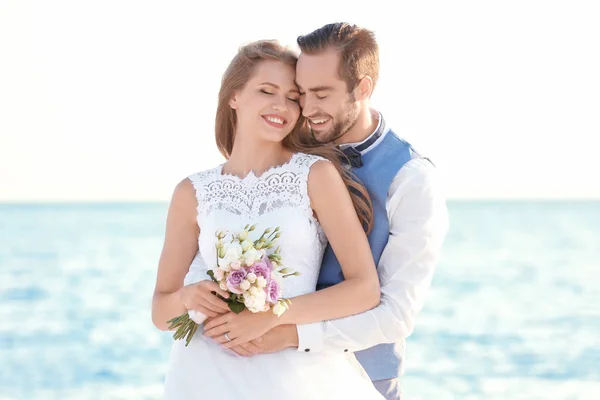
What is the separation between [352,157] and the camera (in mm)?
4199

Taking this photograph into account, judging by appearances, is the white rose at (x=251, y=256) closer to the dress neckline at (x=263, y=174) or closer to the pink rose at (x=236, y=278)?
the pink rose at (x=236, y=278)

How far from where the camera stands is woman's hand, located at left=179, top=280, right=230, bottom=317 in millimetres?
3689

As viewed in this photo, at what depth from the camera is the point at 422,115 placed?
27.8 metres

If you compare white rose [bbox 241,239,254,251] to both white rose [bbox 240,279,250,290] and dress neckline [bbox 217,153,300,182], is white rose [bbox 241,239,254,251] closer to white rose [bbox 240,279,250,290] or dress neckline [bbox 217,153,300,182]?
white rose [bbox 240,279,250,290]

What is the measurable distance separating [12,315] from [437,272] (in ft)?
30.4

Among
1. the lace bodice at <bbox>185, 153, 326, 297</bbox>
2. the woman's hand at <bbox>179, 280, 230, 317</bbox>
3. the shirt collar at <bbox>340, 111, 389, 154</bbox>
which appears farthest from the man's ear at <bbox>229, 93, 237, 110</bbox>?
the woman's hand at <bbox>179, 280, 230, 317</bbox>

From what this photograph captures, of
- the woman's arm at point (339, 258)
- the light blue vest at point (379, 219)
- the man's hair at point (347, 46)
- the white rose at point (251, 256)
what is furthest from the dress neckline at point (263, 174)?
the white rose at point (251, 256)

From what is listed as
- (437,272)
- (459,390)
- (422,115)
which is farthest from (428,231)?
(422,115)

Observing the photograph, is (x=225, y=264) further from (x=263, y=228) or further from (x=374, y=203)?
(x=374, y=203)

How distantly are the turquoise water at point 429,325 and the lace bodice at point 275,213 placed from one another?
695 centimetres

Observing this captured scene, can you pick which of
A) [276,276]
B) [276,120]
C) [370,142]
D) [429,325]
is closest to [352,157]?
[370,142]

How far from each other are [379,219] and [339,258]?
267 mm

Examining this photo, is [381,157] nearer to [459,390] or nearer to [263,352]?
[263,352]

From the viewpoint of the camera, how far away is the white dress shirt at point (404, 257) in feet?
12.8
